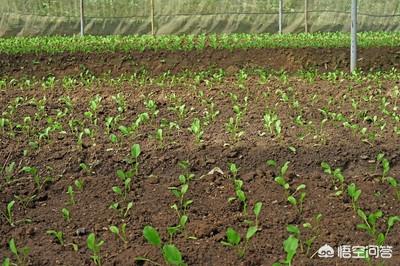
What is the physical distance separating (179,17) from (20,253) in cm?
1526

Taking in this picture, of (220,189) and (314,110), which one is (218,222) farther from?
(314,110)

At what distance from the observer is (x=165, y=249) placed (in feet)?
10.1

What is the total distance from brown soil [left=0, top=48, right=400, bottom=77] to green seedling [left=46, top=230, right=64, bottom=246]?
6.61 metres

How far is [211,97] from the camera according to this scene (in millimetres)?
7297

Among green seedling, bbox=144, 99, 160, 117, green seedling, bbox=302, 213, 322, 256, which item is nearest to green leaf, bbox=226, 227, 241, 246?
green seedling, bbox=302, 213, 322, 256

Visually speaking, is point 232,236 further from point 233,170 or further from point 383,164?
point 383,164

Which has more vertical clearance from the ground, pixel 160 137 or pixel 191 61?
pixel 160 137

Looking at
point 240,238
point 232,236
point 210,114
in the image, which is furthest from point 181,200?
point 210,114

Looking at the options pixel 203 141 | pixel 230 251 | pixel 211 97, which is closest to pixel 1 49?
pixel 211 97

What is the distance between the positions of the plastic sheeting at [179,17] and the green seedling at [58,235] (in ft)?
48.1

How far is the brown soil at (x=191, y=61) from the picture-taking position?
10.5m

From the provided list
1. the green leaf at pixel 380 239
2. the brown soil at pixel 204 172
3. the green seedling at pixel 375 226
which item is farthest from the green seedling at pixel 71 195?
the green leaf at pixel 380 239

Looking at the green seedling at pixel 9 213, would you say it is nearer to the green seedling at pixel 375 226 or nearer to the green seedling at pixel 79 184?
the green seedling at pixel 79 184

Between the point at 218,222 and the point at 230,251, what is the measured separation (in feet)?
1.13
